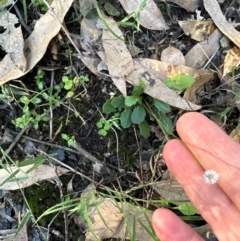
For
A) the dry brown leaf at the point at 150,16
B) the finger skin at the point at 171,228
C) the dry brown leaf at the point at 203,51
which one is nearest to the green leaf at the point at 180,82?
the dry brown leaf at the point at 203,51

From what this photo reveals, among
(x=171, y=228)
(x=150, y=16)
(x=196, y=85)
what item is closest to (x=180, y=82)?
(x=196, y=85)

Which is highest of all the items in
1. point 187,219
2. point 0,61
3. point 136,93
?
point 0,61

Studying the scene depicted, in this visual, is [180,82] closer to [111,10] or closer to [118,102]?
[118,102]

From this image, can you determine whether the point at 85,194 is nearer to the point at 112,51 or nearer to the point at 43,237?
the point at 43,237

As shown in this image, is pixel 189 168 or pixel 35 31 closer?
pixel 189 168

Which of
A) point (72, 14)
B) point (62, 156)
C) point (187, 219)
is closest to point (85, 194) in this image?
point (62, 156)

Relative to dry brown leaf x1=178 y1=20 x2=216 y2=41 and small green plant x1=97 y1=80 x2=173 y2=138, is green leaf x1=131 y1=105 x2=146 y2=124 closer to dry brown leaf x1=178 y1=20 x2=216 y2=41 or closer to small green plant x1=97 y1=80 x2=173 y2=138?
small green plant x1=97 y1=80 x2=173 y2=138

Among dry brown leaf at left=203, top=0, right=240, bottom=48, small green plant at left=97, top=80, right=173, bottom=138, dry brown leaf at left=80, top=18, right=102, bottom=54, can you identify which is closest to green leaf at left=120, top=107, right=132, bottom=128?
small green plant at left=97, top=80, right=173, bottom=138
